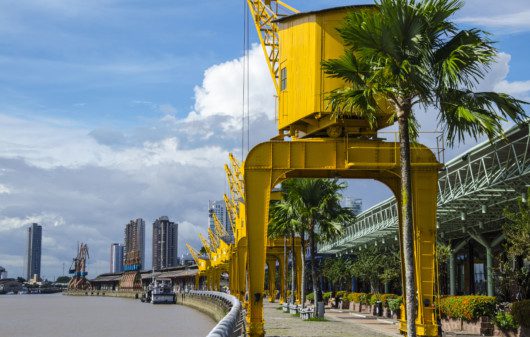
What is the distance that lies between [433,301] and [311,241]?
828 inches

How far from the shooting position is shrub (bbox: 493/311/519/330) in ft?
101

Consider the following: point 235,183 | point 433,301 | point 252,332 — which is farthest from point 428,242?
point 235,183

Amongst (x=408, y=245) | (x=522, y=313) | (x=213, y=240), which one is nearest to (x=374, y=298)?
(x=522, y=313)

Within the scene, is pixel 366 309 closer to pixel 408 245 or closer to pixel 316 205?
pixel 316 205

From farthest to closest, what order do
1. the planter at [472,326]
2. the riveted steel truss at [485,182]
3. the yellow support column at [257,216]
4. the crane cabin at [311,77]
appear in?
the riveted steel truss at [485,182] < the planter at [472,326] < the yellow support column at [257,216] < the crane cabin at [311,77]

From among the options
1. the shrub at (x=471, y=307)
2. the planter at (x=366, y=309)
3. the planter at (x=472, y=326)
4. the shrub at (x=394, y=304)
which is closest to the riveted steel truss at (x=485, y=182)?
the shrub at (x=471, y=307)

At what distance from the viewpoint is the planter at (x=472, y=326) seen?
33188mm

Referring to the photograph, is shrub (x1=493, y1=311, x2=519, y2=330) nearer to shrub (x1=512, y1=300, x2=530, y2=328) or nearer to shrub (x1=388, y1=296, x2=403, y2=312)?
shrub (x1=512, y1=300, x2=530, y2=328)

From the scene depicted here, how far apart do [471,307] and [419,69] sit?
1795 centimetres

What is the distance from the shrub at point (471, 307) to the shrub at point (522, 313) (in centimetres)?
389

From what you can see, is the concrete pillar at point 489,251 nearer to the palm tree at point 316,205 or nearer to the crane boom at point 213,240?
the palm tree at point 316,205

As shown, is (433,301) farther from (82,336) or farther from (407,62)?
(82,336)

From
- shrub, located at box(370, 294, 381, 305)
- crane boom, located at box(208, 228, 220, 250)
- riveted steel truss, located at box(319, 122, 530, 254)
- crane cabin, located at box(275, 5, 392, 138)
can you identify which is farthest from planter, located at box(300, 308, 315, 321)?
crane boom, located at box(208, 228, 220, 250)

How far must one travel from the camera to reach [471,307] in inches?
1344
